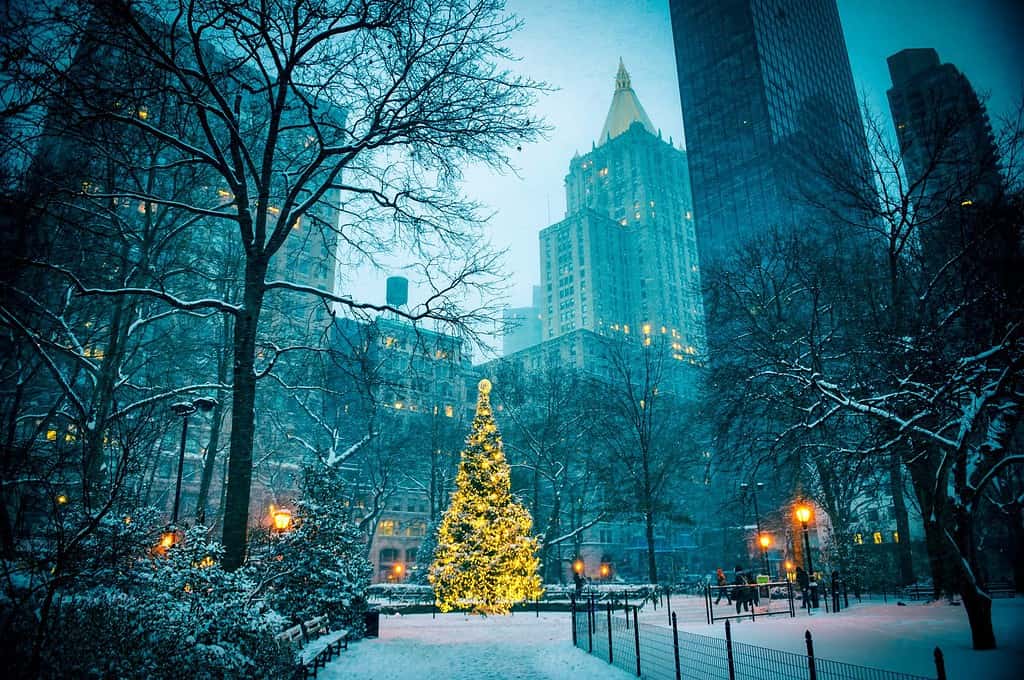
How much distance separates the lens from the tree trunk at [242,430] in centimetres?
954

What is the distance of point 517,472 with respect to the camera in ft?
153

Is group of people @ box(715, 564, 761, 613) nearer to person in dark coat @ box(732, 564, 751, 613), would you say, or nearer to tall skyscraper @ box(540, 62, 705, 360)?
person in dark coat @ box(732, 564, 751, 613)

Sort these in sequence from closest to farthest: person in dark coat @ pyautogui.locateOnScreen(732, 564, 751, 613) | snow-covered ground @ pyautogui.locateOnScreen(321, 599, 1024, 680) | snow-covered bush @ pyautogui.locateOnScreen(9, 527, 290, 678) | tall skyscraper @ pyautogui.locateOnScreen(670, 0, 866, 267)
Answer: snow-covered bush @ pyautogui.locateOnScreen(9, 527, 290, 678) < snow-covered ground @ pyautogui.locateOnScreen(321, 599, 1024, 680) < person in dark coat @ pyautogui.locateOnScreen(732, 564, 751, 613) < tall skyscraper @ pyautogui.locateOnScreen(670, 0, 866, 267)

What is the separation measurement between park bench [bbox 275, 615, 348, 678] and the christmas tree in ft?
28.6

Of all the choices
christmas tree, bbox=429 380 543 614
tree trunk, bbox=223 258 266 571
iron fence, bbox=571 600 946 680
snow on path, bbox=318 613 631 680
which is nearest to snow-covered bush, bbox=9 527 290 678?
tree trunk, bbox=223 258 266 571

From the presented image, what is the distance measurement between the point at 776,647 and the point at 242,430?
10.8 meters

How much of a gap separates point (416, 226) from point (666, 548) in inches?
3055

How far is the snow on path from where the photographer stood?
440 inches

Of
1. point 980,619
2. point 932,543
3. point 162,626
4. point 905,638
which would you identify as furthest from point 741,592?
point 162,626

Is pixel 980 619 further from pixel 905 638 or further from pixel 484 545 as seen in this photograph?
pixel 484 545

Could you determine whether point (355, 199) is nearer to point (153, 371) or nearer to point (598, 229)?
point (153, 371)

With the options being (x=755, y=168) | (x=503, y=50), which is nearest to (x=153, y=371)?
(x=503, y=50)

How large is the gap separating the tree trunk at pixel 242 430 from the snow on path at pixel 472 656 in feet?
12.3

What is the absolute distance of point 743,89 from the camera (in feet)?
395
